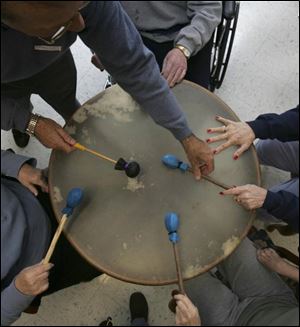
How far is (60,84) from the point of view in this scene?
1154 mm

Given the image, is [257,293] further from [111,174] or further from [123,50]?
[123,50]

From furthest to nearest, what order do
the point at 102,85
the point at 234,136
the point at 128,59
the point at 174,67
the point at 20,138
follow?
the point at 102,85, the point at 20,138, the point at 174,67, the point at 234,136, the point at 128,59

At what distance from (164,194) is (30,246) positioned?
1.19 feet

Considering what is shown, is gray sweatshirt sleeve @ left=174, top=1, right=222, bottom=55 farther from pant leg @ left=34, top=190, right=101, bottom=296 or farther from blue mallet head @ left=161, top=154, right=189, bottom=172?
pant leg @ left=34, top=190, right=101, bottom=296

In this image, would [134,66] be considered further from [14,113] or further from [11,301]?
[11,301]

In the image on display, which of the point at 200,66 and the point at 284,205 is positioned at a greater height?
the point at 200,66

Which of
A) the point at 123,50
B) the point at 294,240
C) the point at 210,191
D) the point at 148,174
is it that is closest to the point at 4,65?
the point at 123,50

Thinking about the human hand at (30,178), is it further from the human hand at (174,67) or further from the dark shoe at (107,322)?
the dark shoe at (107,322)

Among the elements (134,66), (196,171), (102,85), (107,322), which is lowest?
(107,322)

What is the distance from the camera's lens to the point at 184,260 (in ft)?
2.90

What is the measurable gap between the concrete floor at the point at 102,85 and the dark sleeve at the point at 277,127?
0.06m

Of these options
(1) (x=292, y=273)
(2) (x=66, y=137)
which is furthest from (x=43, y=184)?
(1) (x=292, y=273)

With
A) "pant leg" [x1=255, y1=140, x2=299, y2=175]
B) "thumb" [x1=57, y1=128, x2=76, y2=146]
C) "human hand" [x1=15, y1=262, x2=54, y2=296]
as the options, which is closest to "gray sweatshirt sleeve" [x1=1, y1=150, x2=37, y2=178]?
A: "thumb" [x1=57, y1=128, x2=76, y2=146]

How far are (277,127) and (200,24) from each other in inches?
15.4
